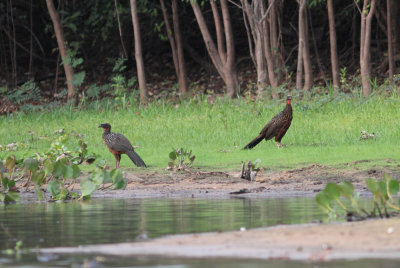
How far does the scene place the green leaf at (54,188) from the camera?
1004 cm

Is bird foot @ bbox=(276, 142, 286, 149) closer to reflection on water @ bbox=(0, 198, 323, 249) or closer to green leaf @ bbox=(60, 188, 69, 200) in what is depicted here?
reflection on water @ bbox=(0, 198, 323, 249)

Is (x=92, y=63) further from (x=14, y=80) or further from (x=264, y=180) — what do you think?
(x=264, y=180)

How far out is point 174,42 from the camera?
97.1ft

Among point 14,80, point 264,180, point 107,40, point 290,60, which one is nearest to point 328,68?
point 290,60

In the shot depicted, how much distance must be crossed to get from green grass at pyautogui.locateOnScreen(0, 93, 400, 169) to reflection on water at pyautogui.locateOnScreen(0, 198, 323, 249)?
366cm

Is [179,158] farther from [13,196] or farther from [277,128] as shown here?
[13,196]

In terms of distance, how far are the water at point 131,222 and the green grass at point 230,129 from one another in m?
3.68

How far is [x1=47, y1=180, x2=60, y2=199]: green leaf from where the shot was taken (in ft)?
32.9

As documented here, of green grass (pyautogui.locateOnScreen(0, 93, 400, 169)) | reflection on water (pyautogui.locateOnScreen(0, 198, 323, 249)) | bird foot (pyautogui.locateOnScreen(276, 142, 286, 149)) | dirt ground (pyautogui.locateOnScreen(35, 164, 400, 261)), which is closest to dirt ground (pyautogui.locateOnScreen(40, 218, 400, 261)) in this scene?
dirt ground (pyautogui.locateOnScreen(35, 164, 400, 261))

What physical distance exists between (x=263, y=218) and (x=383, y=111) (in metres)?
10.3

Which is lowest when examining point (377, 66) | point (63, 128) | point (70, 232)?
point (70, 232)

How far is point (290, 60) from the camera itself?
29000 mm

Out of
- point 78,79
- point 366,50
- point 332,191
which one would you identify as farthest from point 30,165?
point 78,79

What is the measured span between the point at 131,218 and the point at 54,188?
8.17ft
